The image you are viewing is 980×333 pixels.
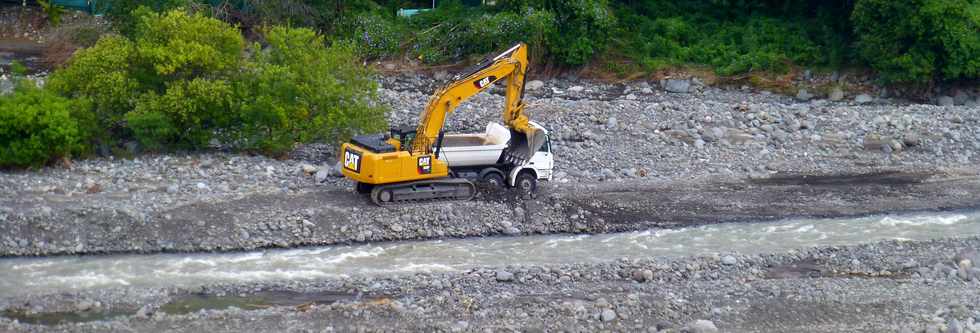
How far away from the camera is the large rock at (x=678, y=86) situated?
37.0 m

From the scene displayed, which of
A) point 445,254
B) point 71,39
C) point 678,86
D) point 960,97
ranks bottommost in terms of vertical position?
point 71,39

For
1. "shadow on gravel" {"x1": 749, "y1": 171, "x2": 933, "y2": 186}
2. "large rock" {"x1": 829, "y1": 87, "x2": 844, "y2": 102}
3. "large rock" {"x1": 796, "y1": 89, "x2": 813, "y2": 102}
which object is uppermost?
"shadow on gravel" {"x1": 749, "y1": 171, "x2": 933, "y2": 186}

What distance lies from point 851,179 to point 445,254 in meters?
10.5

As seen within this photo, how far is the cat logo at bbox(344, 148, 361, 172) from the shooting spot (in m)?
21.5

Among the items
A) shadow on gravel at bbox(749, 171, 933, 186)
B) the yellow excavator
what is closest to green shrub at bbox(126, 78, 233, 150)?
the yellow excavator

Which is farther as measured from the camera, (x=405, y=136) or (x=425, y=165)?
(x=405, y=136)

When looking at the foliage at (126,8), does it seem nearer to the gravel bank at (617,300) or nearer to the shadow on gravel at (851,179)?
the shadow on gravel at (851,179)

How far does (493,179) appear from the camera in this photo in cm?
2305

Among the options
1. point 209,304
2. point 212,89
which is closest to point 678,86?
point 212,89

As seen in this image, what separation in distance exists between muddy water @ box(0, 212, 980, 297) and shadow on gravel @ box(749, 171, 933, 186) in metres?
2.13

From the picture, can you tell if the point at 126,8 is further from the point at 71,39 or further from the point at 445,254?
the point at 445,254

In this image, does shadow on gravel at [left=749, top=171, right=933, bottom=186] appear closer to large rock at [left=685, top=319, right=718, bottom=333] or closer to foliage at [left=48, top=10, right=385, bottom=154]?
foliage at [left=48, top=10, right=385, bottom=154]

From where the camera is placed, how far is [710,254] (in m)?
20.6

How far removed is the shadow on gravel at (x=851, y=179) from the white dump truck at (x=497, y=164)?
530cm
